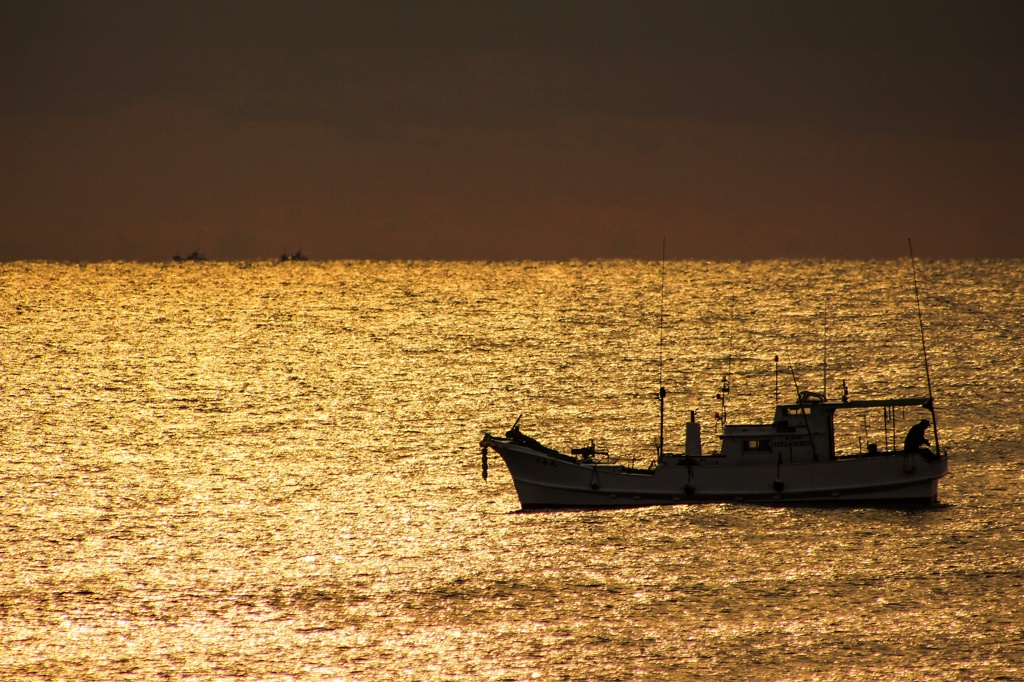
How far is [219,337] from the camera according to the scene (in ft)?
633

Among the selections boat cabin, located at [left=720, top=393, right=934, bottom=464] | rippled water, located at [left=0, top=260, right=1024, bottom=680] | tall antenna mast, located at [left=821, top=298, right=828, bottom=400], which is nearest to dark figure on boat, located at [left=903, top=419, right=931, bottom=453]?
boat cabin, located at [left=720, top=393, right=934, bottom=464]

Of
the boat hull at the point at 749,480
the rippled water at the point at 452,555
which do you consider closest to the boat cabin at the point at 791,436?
the boat hull at the point at 749,480

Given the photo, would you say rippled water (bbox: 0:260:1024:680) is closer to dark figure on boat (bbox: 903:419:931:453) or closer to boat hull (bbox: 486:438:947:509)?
boat hull (bbox: 486:438:947:509)

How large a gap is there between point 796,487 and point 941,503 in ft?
31.2

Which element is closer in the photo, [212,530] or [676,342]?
[212,530]

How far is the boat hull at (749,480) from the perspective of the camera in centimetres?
6438

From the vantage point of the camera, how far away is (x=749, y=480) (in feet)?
213

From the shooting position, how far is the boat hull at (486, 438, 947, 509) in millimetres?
64375

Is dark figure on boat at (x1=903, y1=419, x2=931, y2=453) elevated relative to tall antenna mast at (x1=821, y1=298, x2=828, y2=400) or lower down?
lower down

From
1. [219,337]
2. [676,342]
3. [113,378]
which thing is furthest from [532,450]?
[219,337]

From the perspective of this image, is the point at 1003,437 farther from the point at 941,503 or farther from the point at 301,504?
the point at 301,504

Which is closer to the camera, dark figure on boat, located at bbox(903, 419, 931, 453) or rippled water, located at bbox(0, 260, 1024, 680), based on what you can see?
rippled water, located at bbox(0, 260, 1024, 680)

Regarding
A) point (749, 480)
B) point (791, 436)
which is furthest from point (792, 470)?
point (749, 480)

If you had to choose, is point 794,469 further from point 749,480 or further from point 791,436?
point 749,480
